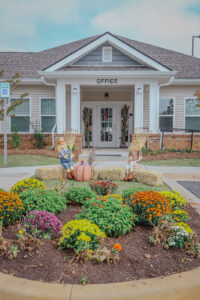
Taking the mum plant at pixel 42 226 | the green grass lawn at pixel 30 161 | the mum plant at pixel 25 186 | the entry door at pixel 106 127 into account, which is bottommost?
the green grass lawn at pixel 30 161

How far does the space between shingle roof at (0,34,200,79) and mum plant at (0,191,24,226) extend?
456 inches

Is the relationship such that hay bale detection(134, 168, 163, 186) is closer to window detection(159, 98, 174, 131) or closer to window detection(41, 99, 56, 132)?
window detection(159, 98, 174, 131)

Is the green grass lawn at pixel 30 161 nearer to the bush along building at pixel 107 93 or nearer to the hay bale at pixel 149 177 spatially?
the bush along building at pixel 107 93

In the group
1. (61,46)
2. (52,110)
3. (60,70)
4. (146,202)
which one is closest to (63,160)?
(146,202)

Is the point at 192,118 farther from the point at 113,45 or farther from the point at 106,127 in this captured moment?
the point at 113,45

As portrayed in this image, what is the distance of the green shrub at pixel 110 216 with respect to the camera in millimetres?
2732

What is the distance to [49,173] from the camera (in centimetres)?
634

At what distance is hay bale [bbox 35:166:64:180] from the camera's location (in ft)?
20.6

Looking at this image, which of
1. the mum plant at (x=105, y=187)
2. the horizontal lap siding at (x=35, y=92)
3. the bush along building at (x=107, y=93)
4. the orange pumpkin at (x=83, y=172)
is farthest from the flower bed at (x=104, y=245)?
the horizontal lap siding at (x=35, y=92)

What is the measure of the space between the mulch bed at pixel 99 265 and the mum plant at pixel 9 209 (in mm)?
661

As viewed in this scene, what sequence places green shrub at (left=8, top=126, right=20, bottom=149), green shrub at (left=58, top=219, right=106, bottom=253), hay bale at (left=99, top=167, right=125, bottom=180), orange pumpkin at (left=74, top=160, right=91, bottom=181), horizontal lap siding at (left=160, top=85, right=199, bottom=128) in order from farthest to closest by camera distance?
horizontal lap siding at (left=160, top=85, right=199, bottom=128) → green shrub at (left=8, top=126, right=20, bottom=149) → hay bale at (left=99, top=167, right=125, bottom=180) → orange pumpkin at (left=74, top=160, right=91, bottom=181) → green shrub at (left=58, top=219, right=106, bottom=253)

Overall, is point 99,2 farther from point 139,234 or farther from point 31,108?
point 139,234

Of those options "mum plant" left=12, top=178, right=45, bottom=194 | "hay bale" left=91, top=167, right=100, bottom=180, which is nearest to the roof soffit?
"hay bale" left=91, top=167, right=100, bottom=180

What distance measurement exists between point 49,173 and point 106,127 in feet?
28.5
